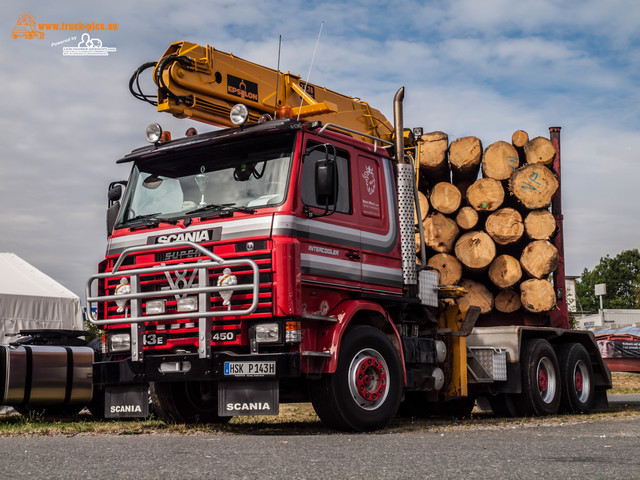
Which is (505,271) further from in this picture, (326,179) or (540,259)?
(326,179)

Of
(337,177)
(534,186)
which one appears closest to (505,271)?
(534,186)

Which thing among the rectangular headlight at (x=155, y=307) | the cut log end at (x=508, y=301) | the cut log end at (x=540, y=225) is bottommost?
the rectangular headlight at (x=155, y=307)

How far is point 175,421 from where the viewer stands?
29.2 feet

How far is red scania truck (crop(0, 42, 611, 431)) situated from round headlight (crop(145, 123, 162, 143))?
0.01 meters

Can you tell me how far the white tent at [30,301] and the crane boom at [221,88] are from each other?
30.0ft

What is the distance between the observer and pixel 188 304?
7.56 metres

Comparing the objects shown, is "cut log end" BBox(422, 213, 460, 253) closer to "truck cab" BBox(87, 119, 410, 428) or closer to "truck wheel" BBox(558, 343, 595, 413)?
"truck wheel" BBox(558, 343, 595, 413)

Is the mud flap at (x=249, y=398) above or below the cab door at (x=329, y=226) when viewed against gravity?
below

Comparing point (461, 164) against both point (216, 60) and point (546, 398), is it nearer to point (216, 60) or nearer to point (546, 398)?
point (546, 398)

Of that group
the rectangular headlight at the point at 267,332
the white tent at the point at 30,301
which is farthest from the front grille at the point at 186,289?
the white tent at the point at 30,301

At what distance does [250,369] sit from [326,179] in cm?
174

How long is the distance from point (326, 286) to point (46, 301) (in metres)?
11.1

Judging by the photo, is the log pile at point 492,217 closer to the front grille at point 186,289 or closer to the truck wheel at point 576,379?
the truck wheel at point 576,379

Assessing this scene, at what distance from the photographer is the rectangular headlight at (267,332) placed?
721cm
